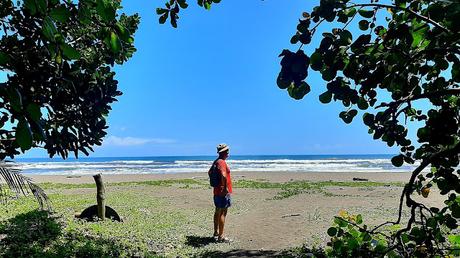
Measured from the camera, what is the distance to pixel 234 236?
11.2 metres

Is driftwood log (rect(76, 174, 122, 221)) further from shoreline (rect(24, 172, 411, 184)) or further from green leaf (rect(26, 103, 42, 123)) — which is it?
shoreline (rect(24, 172, 411, 184))

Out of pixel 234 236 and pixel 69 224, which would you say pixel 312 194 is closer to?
pixel 234 236

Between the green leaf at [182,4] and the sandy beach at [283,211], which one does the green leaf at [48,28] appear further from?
the sandy beach at [283,211]

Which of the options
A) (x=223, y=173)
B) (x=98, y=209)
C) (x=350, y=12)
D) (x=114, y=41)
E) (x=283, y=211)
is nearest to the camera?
(x=114, y=41)

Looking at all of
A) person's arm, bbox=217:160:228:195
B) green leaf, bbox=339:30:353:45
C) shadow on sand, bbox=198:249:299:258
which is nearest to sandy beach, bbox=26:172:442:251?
shadow on sand, bbox=198:249:299:258

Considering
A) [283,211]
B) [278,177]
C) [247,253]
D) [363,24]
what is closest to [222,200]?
[247,253]

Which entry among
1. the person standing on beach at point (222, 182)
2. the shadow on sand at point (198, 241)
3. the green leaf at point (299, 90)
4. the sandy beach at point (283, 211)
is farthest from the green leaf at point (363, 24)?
the shadow on sand at point (198, 241)

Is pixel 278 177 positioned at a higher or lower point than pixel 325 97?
lower

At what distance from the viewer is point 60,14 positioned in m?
1.15

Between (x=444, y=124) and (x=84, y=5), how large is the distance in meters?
1.97

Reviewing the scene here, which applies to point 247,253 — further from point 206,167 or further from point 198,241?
point 206,167

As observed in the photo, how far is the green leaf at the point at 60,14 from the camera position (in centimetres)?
114

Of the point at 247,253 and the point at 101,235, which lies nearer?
the point at 247,253

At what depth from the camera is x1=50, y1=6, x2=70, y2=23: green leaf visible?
114 cm
